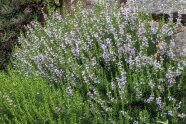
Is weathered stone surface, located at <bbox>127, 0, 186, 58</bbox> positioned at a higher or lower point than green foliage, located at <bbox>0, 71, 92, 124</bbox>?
higher

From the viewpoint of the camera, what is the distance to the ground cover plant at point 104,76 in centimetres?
281

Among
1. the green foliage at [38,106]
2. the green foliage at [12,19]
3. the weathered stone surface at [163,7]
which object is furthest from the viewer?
the green foliage at [12,19]

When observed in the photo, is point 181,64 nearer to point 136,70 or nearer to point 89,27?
Result: point 136,70

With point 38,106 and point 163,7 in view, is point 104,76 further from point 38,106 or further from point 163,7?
point 163,7

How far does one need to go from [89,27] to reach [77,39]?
0.17 meters

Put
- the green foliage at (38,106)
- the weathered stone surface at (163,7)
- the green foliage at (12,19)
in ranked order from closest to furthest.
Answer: the green foliage at (38,106), the weathered stone surface at (163,7), the green foliage at (12,19)

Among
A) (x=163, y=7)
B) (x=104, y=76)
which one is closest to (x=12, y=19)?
(x=163, y=7)

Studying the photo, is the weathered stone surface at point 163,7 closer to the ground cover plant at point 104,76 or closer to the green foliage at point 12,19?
the ground cover plant at point 104,76

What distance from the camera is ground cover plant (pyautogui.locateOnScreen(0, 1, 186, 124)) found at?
2.81 metres

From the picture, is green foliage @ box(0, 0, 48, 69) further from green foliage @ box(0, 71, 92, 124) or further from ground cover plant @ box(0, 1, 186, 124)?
green foliage @ box(0, 71, 92, 124)

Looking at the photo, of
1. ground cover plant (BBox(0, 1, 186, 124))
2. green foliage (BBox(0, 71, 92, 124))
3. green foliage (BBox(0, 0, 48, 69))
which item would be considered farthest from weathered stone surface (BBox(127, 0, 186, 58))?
green foliage (BBox(0, 0, 48, 69))

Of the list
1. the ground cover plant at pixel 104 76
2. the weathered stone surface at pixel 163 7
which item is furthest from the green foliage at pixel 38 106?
the weathered stone surface at pixel 163 7

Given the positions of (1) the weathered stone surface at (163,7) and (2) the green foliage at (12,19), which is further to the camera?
(2) the green foliage at (12,19)

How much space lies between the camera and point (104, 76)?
10.3ft
